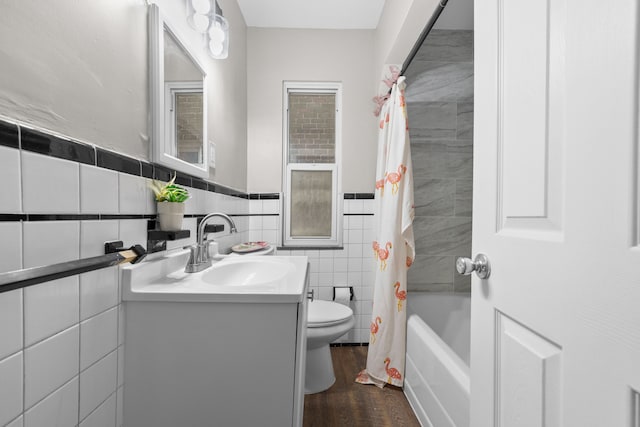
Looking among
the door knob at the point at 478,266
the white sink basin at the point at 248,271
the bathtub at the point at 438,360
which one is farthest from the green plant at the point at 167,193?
the bathtub at the point at 438,360

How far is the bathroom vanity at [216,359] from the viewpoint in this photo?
826mm

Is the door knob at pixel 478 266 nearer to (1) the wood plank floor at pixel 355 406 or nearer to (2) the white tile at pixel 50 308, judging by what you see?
(2) the white tile at pixel 50 308

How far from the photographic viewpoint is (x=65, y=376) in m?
0.65

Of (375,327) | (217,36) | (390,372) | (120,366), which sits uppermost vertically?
(217,36)

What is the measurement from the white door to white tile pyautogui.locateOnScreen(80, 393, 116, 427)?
96 cm

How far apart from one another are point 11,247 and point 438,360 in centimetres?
146

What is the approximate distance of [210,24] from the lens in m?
1.42

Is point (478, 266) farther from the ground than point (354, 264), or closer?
farther from the ground

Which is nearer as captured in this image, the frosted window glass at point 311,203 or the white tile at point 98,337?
the white tile at point 98,337

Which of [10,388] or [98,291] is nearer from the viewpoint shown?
[10,388]

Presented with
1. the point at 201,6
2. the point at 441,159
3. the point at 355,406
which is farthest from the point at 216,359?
the point at 441,159

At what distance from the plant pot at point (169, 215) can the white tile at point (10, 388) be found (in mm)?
516

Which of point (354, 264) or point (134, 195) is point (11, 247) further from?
point (354, 264)

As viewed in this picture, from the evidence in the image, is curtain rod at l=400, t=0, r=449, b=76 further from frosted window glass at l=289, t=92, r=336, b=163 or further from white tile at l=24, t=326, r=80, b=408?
white tile at l=24, t=326, r=80, b=408
